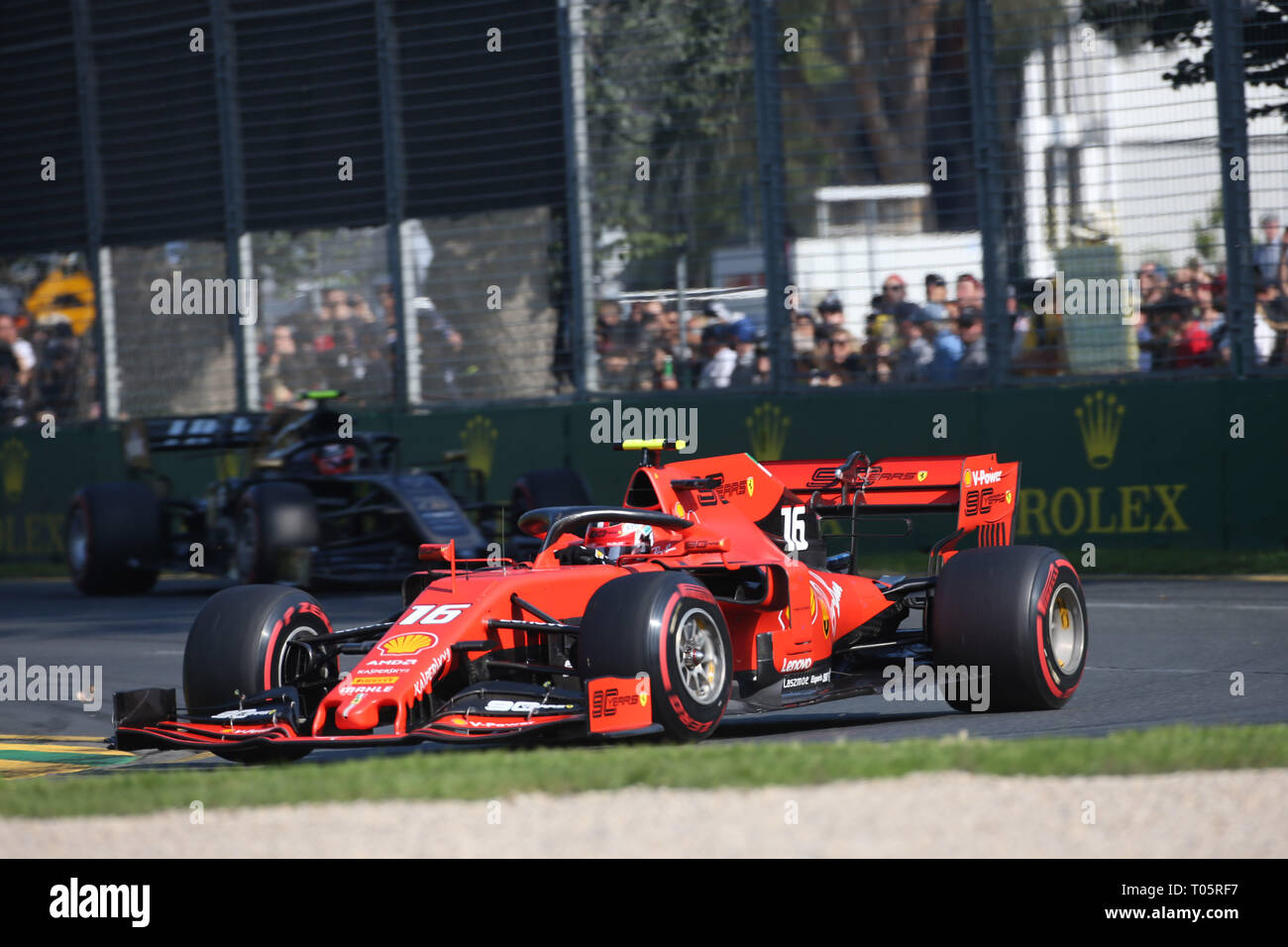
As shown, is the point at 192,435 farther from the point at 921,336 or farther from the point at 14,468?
the point at 921,336

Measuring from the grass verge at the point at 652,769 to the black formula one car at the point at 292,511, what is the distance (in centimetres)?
816

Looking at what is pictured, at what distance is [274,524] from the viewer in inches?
599

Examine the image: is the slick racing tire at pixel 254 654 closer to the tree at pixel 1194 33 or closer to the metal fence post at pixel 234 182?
the tree at pixel 1194 33

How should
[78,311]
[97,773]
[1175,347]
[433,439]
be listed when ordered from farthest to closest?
[78,311] < [433,439] < [1175,347] < [97,773]

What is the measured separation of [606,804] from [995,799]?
1.18 m

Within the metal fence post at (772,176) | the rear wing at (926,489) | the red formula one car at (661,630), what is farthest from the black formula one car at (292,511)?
the red formula one car at (661,630)

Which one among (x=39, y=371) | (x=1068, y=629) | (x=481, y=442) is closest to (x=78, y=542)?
(x=481, y=442)

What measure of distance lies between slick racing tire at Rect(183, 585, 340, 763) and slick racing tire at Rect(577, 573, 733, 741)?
134 centimetres

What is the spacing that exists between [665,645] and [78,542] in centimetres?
1147

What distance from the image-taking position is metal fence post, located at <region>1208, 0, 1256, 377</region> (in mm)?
15164

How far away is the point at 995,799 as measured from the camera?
18.6 ft

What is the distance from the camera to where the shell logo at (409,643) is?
24.0ft


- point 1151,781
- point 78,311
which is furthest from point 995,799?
point 78,311

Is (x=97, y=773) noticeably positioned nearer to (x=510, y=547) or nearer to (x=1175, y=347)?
(x=510, y=547)
